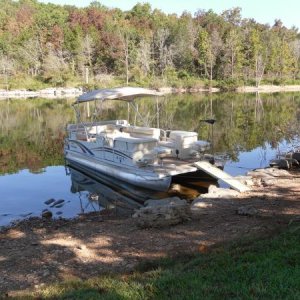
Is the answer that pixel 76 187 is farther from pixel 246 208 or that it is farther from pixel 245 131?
pixel 245 131

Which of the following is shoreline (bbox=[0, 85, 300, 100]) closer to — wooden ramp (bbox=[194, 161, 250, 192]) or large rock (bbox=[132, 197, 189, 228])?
wooden ramp (bbox=[194, 161, 250, 192])

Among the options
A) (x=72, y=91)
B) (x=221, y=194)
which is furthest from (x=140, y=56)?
(x=221, y=194)

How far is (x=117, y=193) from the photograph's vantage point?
44.5ft

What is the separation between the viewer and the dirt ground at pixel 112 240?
596 centimetres

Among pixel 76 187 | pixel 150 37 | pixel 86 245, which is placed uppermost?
pixel 150 37

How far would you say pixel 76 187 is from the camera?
14.5 metres

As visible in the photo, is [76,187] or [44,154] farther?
[44,154]

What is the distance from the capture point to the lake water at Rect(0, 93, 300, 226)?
41.4ft

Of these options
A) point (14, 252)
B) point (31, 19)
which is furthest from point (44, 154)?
point (31, 19)

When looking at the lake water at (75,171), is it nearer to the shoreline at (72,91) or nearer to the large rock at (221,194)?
the large rock at (221,194)

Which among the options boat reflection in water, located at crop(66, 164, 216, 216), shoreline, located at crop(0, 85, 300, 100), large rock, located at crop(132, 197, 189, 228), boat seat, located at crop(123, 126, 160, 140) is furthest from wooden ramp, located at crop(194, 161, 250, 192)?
shoreline, located at crop(0, 85, 300, 100)

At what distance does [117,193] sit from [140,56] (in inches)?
2356

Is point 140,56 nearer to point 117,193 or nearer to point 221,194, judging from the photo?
point 117,193

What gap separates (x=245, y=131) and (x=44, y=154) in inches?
447
